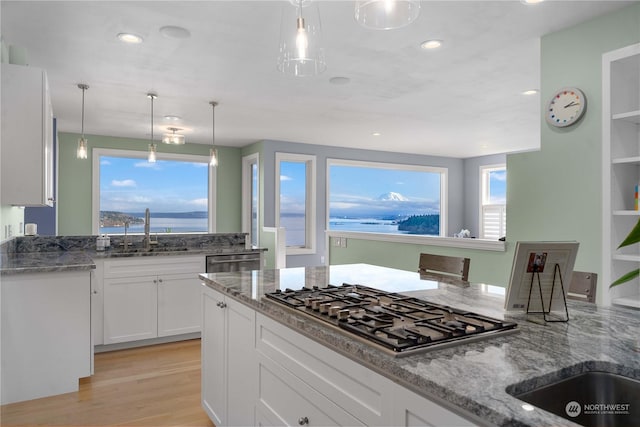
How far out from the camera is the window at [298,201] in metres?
7.15

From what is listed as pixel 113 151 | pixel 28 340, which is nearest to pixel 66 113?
pixel 113 151

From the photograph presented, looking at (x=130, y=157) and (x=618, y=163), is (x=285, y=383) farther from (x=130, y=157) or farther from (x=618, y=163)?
(x=130, y=157)

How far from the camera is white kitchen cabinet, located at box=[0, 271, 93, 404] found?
276 centimetres

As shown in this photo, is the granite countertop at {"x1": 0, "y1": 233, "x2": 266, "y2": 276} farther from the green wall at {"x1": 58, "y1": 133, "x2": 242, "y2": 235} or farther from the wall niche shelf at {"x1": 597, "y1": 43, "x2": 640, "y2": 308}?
the wall niche shelf at {"x1": 597, "y1": 43, "x2": 640, "y2": 308}

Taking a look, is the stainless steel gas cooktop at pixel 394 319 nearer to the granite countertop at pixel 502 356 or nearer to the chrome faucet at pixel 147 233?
the granite countertop at pixel 502 356

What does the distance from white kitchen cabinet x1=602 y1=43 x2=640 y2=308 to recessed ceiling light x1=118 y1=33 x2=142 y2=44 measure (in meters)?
2.97

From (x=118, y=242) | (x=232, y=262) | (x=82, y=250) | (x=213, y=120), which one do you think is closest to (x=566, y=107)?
(x=232, y=262)

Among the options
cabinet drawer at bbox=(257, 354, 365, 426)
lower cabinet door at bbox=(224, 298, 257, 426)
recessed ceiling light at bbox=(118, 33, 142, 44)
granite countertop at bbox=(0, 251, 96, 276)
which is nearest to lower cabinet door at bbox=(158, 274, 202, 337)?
granite countertop at bbox=(0, 251, 96, 276)

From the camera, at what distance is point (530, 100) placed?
14.5 feet

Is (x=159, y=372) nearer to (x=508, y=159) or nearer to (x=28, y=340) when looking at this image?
(x=28, y=340)

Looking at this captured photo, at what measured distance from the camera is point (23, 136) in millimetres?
2684

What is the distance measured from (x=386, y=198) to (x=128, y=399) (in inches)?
261

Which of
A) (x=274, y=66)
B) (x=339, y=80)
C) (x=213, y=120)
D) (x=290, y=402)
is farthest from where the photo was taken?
(x=213, y=120)

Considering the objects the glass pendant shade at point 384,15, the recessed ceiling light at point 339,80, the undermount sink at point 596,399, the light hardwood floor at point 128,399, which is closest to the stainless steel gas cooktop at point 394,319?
the undermount sink at point 596,399
